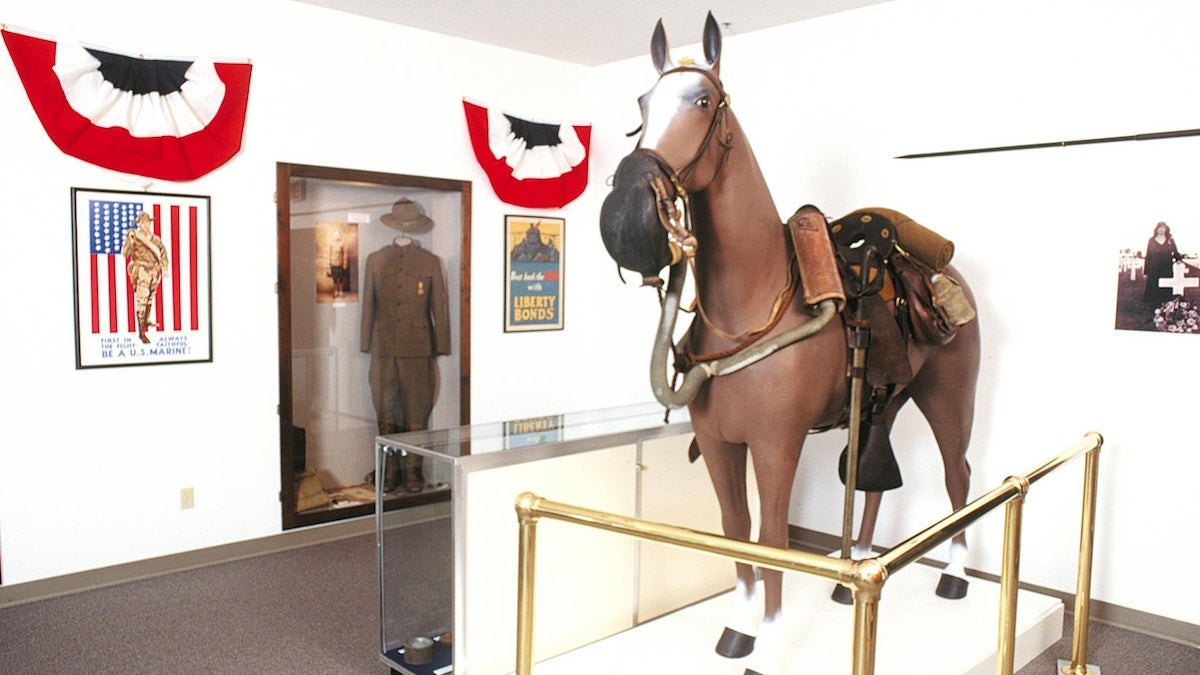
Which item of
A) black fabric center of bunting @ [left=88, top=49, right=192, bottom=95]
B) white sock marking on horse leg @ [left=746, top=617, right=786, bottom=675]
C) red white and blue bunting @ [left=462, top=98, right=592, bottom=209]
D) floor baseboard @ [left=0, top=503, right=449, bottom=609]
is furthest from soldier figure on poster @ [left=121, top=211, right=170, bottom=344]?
white sock marking on horse leg @ [left=746, top=617, right=786, bottom=675]

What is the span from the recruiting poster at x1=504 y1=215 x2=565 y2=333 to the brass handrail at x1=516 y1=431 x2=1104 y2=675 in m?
3.73

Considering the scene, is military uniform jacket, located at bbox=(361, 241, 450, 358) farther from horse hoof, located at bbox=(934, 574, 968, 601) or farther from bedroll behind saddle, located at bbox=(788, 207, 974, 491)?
Result: horse hoof, located at bbox=(934, 574, 968, 601)

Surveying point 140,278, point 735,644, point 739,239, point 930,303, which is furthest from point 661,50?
point 140,278

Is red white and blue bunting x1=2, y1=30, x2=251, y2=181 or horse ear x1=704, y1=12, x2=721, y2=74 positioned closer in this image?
horse ear x1=704, y1=12, x2=721, y2=74

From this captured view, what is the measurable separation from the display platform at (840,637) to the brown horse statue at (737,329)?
0.17 m

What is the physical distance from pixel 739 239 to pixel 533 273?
141 inches

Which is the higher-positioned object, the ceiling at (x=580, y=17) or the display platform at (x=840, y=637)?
the ceiling at (x=580, y=17)

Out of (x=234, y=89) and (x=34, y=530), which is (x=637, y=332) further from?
(x=34, y=530)

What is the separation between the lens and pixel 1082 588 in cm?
315

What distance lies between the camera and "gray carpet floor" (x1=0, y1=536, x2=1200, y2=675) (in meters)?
3.35

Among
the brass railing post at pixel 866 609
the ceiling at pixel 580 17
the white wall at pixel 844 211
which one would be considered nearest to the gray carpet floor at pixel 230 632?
the white wall at pixel 844 211

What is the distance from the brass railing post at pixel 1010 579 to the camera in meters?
2.34

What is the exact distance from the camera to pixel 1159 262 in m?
3.68

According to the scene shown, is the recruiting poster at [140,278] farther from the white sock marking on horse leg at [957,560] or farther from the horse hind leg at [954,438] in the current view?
the white sock marking on horse leg at [957,560]
